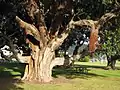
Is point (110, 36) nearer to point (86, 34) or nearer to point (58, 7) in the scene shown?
point (86, 34)

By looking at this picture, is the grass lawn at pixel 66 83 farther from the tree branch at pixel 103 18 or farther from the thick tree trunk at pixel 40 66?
the tree branch at pixel 103 18

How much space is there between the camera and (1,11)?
28.0 metres

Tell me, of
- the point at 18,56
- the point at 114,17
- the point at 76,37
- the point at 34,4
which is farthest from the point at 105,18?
the point at 76,37

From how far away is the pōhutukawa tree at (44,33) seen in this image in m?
25.3

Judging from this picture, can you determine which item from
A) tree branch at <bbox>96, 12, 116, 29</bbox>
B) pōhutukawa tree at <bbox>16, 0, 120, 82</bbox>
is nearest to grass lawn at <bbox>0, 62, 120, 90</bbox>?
pōhutukawa tree at <bbox>16, 0, 120, 82</bbox>

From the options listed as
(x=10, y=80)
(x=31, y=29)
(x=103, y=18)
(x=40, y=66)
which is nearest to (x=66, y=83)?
(x=40, y=66)

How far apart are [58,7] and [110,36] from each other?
7.32 m

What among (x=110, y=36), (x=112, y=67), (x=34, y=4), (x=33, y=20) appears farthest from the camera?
(x=112, y=67)

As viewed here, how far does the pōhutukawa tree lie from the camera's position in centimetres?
2530

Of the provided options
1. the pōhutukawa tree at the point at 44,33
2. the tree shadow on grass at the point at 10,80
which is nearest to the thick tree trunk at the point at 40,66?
the pōhutukawa tree at the point at 44,33

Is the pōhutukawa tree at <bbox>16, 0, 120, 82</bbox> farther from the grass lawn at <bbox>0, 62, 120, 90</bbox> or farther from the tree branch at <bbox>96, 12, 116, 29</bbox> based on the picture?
the grass lawn at <bbox>0, 62, 120, 90</bbox>

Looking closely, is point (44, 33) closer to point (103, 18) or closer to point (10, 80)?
point (10, 80)

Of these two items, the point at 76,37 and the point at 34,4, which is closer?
the point at 34,4

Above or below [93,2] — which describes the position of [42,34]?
below
